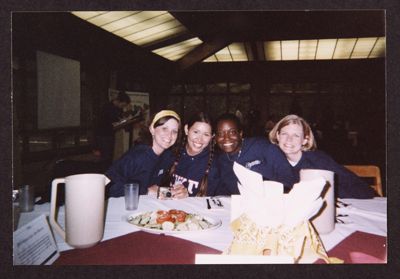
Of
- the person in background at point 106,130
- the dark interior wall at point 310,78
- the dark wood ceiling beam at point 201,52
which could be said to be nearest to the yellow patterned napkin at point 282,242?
the person in background at point 106,130

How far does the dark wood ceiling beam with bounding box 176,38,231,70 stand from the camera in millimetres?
6477

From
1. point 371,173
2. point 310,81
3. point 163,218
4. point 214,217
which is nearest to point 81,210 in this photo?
point 163,218

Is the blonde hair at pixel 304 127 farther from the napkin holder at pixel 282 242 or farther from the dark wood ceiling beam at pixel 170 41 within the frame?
the dark wood ceiling beam at pixel 170 41

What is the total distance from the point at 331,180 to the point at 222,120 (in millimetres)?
966

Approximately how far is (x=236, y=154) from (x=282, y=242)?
112cm

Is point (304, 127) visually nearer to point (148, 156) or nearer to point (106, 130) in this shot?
point (148, 156)

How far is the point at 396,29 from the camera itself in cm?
148

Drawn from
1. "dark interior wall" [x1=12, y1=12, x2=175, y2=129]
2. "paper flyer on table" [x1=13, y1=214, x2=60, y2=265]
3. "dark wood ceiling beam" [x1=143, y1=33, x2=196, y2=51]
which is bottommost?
"paper flyer on table" [x1=13, y1=214, x2=60, y2=265]

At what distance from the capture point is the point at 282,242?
0.83m

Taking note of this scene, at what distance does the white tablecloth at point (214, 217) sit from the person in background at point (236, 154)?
20.2 inches

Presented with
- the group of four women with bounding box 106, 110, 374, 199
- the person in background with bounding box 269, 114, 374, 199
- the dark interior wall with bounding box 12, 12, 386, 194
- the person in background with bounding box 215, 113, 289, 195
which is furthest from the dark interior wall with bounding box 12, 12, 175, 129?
the person in background with bounding box 269, 114, 374, 199

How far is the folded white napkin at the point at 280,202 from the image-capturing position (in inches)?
31.8

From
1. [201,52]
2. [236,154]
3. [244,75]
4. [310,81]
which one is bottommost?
[236,154]

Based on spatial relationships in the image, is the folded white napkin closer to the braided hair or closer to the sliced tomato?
the sliced tomato
